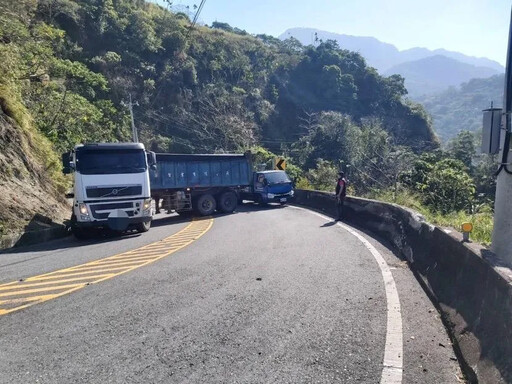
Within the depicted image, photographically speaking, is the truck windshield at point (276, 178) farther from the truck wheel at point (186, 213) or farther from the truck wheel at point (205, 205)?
the truck wheel at point (186, 213)

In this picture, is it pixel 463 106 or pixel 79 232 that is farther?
pixel 463 106

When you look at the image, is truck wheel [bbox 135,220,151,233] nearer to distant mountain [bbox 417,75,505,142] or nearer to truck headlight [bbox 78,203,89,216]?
truck headlight [bbox 78,203,89,216]

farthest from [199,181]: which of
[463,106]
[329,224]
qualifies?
[463,106]

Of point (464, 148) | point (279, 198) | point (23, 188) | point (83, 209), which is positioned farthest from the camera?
point (464, 148)

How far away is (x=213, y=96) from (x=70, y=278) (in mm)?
52151

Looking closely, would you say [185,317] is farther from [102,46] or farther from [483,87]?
[483,87]

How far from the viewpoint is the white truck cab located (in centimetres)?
1237

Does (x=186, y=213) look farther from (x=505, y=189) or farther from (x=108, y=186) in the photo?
(x=505, y=189)

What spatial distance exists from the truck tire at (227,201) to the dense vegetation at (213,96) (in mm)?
6827

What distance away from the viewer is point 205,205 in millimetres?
20031

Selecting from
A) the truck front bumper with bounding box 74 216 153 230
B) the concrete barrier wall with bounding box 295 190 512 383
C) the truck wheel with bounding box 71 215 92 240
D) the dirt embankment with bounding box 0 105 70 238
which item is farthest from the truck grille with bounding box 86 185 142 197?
the concrete barrier wall with bounding box 295 190 512 383

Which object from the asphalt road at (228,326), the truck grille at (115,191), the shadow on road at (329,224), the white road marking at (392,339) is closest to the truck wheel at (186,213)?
the truck grille at (115,191)

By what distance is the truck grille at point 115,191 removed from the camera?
1241 cm

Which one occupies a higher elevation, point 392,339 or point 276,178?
point 392,339
